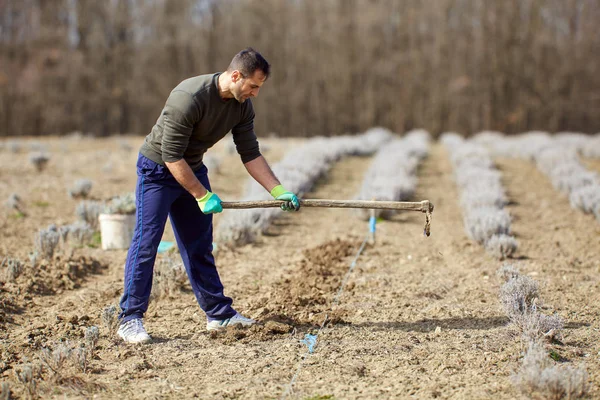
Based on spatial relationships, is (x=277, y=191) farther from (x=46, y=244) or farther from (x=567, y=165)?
(x=567, y=165)

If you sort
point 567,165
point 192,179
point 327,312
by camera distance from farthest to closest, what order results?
point 567,165 < point 327,312 < point 192,179

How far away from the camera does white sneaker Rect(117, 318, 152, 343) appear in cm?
427

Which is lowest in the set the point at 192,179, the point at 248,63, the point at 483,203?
the point at 483,203

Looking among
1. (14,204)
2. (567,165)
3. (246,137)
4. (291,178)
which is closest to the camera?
(246,137)

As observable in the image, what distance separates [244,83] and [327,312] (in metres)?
1.93

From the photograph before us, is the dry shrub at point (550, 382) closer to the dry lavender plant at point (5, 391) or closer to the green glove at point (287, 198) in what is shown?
the green glove at point (287, 198)

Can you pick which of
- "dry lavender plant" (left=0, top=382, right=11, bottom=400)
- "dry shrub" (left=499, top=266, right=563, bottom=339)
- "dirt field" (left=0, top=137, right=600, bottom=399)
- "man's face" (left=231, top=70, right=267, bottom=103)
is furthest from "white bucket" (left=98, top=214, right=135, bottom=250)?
"dry shrub" (left=499, top=266, right=563, bottom=339)

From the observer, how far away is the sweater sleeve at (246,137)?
4.48 meters

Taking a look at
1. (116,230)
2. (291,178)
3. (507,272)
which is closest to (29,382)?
(116,230)

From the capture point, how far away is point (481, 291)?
223 inches

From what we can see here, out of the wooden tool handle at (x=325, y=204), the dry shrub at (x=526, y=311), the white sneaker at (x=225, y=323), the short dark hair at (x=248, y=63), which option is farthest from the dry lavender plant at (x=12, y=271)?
the dry shrub at (x=526, y=311)

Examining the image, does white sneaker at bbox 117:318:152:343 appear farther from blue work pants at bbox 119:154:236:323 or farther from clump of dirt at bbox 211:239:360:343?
clump of dirt at bbox 211:239:360:343

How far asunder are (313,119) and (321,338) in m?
27.0

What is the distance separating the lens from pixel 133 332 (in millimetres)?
4289
